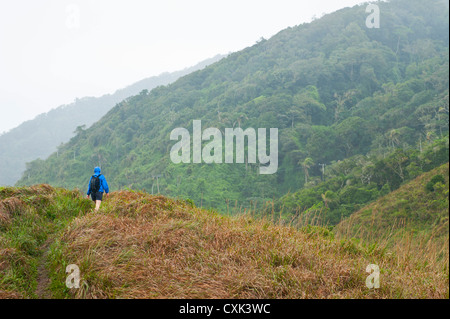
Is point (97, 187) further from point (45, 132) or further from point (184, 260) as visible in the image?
point (45, 132)

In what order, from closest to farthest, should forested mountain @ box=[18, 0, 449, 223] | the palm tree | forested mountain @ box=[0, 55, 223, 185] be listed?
forested mountain @ box=[18, 0, 449, 223], the palm tree, forested mountain @ box=[0, 55, 223, 185]

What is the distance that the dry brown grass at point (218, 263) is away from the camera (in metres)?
3.42

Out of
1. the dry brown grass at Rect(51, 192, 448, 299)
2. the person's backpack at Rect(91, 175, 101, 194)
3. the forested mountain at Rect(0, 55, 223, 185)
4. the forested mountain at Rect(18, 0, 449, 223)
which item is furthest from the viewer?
the forested mountain at Rect(0, 55, 223, 185)

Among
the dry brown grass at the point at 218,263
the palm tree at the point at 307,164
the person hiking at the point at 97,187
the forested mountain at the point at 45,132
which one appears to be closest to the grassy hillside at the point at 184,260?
the dry brown grass at the point at 218,263

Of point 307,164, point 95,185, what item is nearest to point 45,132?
point 307,164

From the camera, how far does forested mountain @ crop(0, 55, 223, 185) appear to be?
4097 inches

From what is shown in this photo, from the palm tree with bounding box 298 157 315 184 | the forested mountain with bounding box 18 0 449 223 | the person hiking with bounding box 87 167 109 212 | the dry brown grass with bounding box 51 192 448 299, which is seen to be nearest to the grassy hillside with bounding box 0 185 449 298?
the dry brown grass with bounding box 51 192 448 299

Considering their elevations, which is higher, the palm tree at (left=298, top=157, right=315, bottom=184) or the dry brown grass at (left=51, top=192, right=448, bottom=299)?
the dry brown grass at (left=51, top=192, right=448, bottom=299)

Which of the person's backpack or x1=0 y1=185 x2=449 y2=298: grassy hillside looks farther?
the person's backpack

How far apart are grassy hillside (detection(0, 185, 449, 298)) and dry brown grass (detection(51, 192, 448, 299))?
0.01 meters

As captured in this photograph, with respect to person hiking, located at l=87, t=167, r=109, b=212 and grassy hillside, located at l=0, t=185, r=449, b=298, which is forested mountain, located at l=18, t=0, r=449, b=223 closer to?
person hiking, located at l=87, t=167, r=109, b=212
